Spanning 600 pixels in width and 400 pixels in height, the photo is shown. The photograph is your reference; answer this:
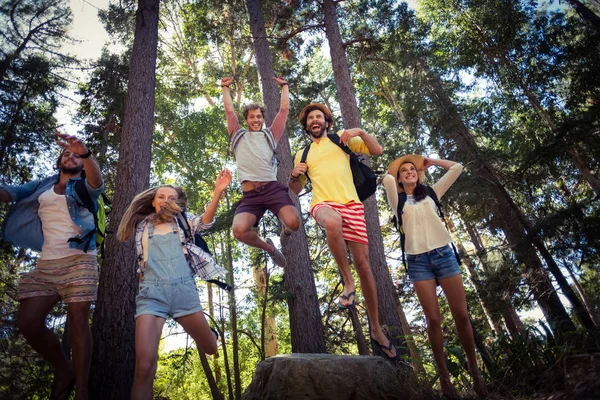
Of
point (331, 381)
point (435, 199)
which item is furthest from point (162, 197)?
point (435, 199)

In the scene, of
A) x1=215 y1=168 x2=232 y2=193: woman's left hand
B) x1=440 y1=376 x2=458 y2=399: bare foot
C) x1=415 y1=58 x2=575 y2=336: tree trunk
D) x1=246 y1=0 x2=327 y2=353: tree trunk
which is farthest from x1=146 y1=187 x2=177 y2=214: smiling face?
x1=415 y1=58 x2=575 y2=336: tree trunk

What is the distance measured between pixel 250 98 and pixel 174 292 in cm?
1566

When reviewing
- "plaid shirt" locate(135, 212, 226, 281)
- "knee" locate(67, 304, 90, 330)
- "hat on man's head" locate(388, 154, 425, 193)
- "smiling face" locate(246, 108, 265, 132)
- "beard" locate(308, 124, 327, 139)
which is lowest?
"knee" locate(67, 304, 90, 330)

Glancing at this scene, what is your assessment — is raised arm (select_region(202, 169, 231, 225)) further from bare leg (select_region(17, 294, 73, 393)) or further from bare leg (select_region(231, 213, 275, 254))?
bare leg (select_region(17, 294, 73, 393))

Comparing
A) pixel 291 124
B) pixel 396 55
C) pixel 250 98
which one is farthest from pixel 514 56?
pixel 250 98

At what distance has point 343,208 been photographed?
4.04m

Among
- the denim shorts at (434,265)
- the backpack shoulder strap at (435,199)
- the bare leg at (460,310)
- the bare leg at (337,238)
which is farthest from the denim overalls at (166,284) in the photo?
the backpack shoulder strap at (435,199)

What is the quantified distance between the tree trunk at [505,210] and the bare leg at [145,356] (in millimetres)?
7088

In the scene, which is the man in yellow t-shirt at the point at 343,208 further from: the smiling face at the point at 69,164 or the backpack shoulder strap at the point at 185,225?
the smiling face at the point at 69,164

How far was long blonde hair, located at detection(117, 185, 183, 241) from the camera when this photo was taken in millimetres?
3559

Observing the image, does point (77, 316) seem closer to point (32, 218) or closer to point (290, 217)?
point (32, 218)

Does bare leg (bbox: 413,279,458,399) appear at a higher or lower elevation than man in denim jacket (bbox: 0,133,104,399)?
lower

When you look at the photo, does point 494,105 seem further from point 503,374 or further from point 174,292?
point 174,292

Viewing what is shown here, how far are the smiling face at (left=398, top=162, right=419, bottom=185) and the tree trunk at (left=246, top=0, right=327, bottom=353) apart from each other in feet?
12.0
